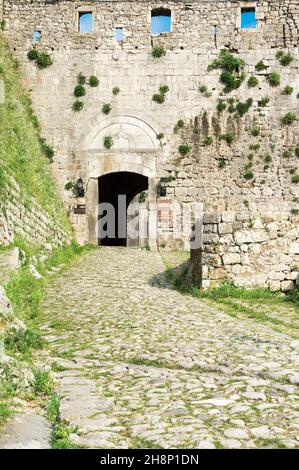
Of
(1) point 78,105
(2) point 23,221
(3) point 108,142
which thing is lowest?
(2) point 23,221

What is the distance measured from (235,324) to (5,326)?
2.96m

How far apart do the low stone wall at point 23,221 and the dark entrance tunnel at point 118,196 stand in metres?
5.86

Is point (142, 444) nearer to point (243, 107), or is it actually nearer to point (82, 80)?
point (243, 107)

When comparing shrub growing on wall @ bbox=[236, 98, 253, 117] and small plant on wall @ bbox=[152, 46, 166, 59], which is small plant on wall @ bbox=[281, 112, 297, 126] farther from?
small plant on wall @ bbox=[152, 46, 166, 59]

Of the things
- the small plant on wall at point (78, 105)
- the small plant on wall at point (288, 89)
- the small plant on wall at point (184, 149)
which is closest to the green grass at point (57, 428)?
the small plant on wall at point (184, 149)

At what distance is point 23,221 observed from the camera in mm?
10539

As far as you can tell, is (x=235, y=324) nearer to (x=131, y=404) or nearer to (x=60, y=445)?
(x=131, y=404)

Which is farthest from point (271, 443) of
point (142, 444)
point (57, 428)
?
point (57, 428)

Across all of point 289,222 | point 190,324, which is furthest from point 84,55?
point 190,324

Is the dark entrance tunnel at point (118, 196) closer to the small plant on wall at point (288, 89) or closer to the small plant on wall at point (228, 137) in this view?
the small plant on wall at point (228, 137)

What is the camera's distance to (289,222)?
911cm

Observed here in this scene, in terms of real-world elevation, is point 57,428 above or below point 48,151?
below

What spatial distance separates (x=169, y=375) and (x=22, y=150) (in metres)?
10.9

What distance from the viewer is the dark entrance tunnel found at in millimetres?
20797
